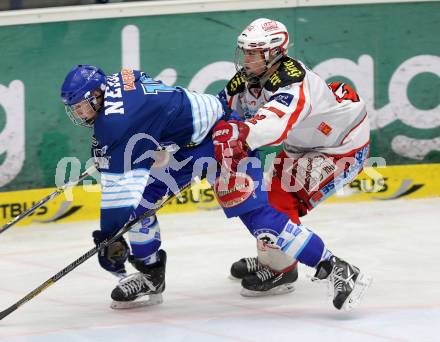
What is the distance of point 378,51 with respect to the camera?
784 cm

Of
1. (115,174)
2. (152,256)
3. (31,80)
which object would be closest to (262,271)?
(152,256)

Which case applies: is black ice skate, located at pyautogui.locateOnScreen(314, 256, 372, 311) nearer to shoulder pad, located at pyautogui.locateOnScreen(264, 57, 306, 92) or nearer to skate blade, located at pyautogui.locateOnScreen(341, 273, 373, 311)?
skate blade, located at pyautogui.locateOnScreen(341, 273, 373, 311)

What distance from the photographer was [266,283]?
Result: 18.9 feet

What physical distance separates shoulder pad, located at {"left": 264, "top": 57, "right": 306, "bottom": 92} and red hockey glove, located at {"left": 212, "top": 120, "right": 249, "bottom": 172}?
0.25 m

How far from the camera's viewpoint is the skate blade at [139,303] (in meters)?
5.57

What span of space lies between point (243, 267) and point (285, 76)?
1209 millimetres

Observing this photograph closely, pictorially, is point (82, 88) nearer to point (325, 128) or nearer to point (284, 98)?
point (284, 98)

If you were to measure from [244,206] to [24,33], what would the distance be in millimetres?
2522

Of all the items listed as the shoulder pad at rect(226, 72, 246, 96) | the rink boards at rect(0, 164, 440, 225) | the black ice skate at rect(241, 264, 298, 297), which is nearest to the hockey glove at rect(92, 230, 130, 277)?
the black ice skate at rect(241, 264, 298, 297)

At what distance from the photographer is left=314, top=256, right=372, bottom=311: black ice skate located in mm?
5215

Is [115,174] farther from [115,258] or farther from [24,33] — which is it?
[24,33]

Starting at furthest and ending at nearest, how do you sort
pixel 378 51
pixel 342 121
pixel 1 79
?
pixel 378 51 → pixel 1 79 → pixel 342 121

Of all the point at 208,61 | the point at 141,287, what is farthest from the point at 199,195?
the point at 141,287

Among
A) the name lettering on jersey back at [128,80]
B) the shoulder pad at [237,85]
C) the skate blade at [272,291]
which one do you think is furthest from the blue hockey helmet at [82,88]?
the skate blade at [272,291]
